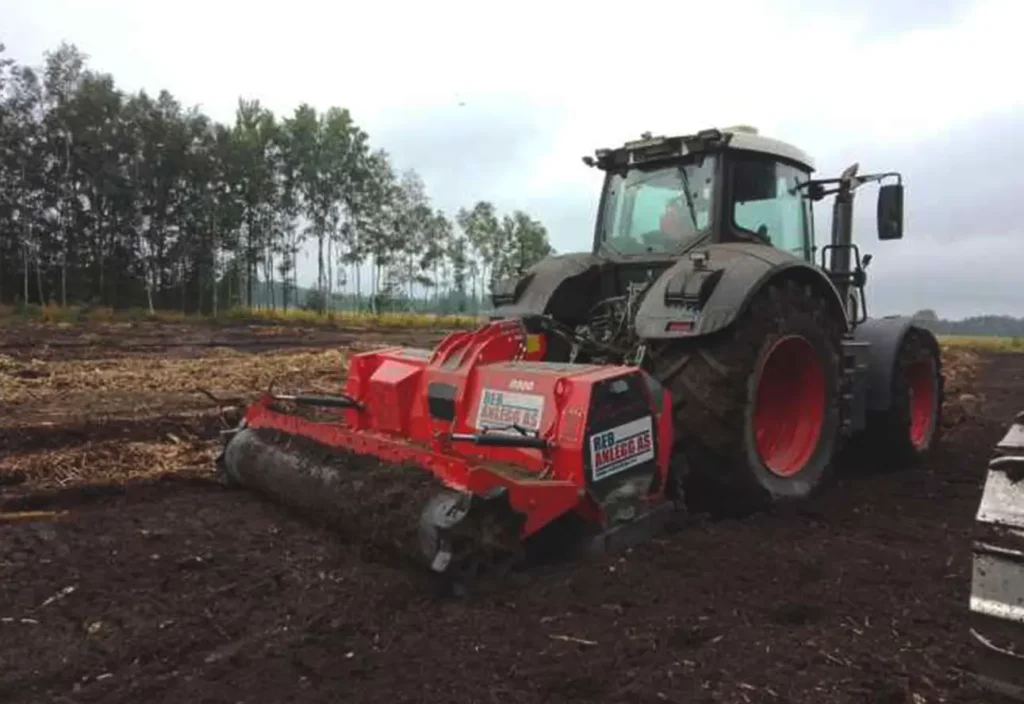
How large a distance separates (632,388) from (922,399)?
419 centimetres

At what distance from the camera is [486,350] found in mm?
4836

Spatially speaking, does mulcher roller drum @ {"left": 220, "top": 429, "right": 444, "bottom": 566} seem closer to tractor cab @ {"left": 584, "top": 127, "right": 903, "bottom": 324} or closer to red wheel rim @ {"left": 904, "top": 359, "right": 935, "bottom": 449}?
tractor cab @ {"left": 584, "top": 127, "right": 903, "bottom": 324}

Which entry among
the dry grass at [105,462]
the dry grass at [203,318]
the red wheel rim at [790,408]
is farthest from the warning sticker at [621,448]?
the dry grass at [203,318]

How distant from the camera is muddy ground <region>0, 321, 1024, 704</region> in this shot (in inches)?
112

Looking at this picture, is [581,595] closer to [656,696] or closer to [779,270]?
[656,696]

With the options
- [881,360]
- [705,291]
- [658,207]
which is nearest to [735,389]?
[705,291]

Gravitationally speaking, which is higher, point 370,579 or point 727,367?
point 727,367

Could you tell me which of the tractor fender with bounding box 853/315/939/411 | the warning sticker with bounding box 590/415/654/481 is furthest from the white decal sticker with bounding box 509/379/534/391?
the tractor fender with bounding box 853/315/939/411

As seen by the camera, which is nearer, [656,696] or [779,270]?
[656,696]

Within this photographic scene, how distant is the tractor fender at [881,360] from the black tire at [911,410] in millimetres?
46

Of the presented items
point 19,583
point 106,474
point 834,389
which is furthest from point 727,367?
point 106,474

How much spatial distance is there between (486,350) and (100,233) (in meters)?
42.9

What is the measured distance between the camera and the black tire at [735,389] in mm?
4559

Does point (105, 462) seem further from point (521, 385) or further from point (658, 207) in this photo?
point (658, 207)
